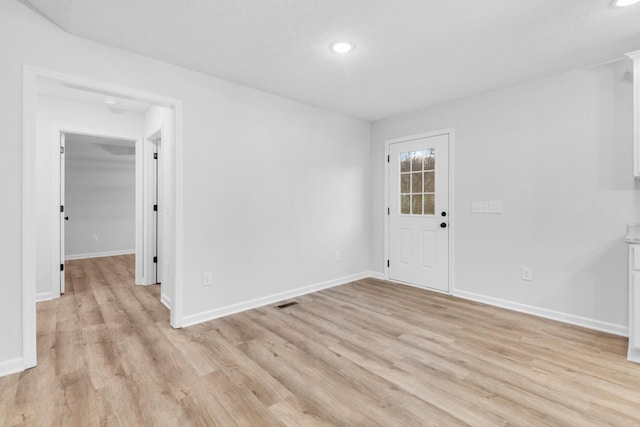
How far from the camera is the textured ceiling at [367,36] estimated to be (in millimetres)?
2008

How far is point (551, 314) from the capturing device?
307 cm

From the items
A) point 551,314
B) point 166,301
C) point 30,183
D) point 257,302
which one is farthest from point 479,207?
point 30,183

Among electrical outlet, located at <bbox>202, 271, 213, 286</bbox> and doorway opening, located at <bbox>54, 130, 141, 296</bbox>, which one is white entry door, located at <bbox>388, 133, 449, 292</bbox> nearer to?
electrical outlet, located at <bbox>202, 271, 213, 286</bbox>

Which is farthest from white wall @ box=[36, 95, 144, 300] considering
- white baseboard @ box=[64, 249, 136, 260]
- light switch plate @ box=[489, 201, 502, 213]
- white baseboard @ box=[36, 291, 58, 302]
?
light switch plate @ box=[489, 201, 502, 213]

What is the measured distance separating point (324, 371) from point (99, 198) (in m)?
7.23

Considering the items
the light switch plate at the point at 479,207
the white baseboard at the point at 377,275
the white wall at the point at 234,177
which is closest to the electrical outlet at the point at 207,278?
the white wall at the point at 234,177

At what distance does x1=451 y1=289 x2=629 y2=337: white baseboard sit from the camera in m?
2.72

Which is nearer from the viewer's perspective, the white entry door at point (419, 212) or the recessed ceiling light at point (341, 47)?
the recessed ceiling light at point (341, 47)

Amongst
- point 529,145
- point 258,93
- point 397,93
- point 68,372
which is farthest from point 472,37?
point 68,372

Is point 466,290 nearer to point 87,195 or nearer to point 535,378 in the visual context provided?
point 535,378

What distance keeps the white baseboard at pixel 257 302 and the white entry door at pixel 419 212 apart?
0.82 meters

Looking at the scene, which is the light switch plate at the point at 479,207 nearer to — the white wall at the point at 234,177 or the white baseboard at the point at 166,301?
the white wall at the point at 234,177

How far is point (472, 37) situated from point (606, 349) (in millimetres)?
2659

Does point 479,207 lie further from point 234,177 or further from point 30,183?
point 30,183
